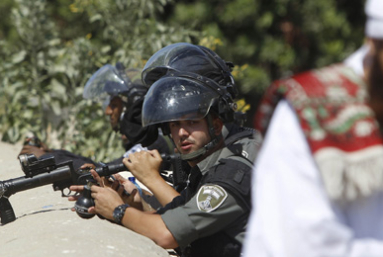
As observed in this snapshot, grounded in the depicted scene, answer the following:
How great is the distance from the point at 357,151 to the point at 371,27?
29cm

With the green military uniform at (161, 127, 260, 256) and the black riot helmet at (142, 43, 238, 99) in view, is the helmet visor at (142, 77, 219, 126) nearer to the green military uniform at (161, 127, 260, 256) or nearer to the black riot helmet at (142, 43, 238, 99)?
the black riot helmet at (142, 43, 238, 99)

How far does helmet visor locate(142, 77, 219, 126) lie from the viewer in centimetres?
334

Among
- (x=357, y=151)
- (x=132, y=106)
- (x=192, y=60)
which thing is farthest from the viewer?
(x=132, y=106)

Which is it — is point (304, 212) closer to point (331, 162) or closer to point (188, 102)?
point (331, 162)

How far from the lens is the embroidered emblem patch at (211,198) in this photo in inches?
119

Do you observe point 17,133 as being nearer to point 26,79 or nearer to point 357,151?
point 26,79

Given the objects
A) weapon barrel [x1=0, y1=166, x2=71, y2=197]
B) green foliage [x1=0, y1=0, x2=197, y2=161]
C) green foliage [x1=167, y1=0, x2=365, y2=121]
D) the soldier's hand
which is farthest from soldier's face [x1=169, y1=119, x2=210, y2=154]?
green foliage [x1=167, y1=0, x2=365, y2=121]

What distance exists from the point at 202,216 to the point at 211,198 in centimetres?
9

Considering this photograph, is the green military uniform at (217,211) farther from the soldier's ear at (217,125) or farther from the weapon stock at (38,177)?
the weapon stock at (38,177)

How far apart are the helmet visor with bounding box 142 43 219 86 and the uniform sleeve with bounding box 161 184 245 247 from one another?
0.84 meters

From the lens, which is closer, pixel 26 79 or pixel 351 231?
pixel 351 231

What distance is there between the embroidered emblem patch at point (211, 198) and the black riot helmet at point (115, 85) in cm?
251

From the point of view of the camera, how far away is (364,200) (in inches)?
63.8

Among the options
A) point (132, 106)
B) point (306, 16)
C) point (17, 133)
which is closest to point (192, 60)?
point (132, 106)
